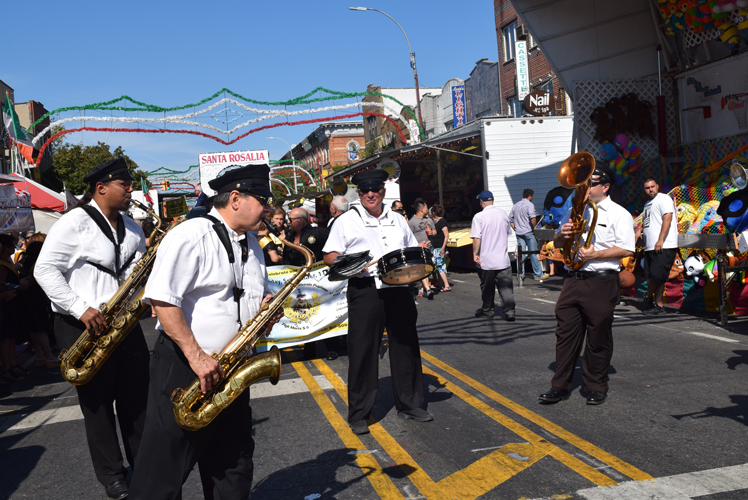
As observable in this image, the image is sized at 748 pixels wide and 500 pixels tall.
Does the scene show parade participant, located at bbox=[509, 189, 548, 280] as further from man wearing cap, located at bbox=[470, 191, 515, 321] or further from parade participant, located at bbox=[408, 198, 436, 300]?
man wearing cap, located at bbox=[470, 191, 515, 321]

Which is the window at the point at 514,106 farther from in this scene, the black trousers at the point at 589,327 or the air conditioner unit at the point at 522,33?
the black trousers at the point at 589,327

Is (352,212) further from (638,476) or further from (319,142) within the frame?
(319,142)

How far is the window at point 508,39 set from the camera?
29031 millimetres

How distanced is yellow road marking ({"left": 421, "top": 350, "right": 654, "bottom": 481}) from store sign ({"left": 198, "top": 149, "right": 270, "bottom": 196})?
1594 cm

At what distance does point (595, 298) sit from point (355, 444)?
234cm

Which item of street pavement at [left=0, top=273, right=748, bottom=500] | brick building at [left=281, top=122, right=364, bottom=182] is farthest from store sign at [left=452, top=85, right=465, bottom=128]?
brick building at [left=281, top=122, right=364, bottom=182]

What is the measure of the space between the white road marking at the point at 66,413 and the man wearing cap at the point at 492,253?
4094 millimetres

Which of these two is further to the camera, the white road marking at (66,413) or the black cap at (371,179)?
the white road marking at (66,413)

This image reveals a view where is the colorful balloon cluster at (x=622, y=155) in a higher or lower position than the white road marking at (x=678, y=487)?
higher

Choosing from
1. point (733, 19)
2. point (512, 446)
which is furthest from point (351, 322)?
point (733, 19)

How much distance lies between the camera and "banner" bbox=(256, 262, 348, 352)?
26.8 feet

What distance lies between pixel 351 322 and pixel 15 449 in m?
2.89

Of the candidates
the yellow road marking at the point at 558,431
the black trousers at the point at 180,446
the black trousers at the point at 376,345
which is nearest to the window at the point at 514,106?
the yellow road marking at the point at 558,431

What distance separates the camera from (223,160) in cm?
2205
